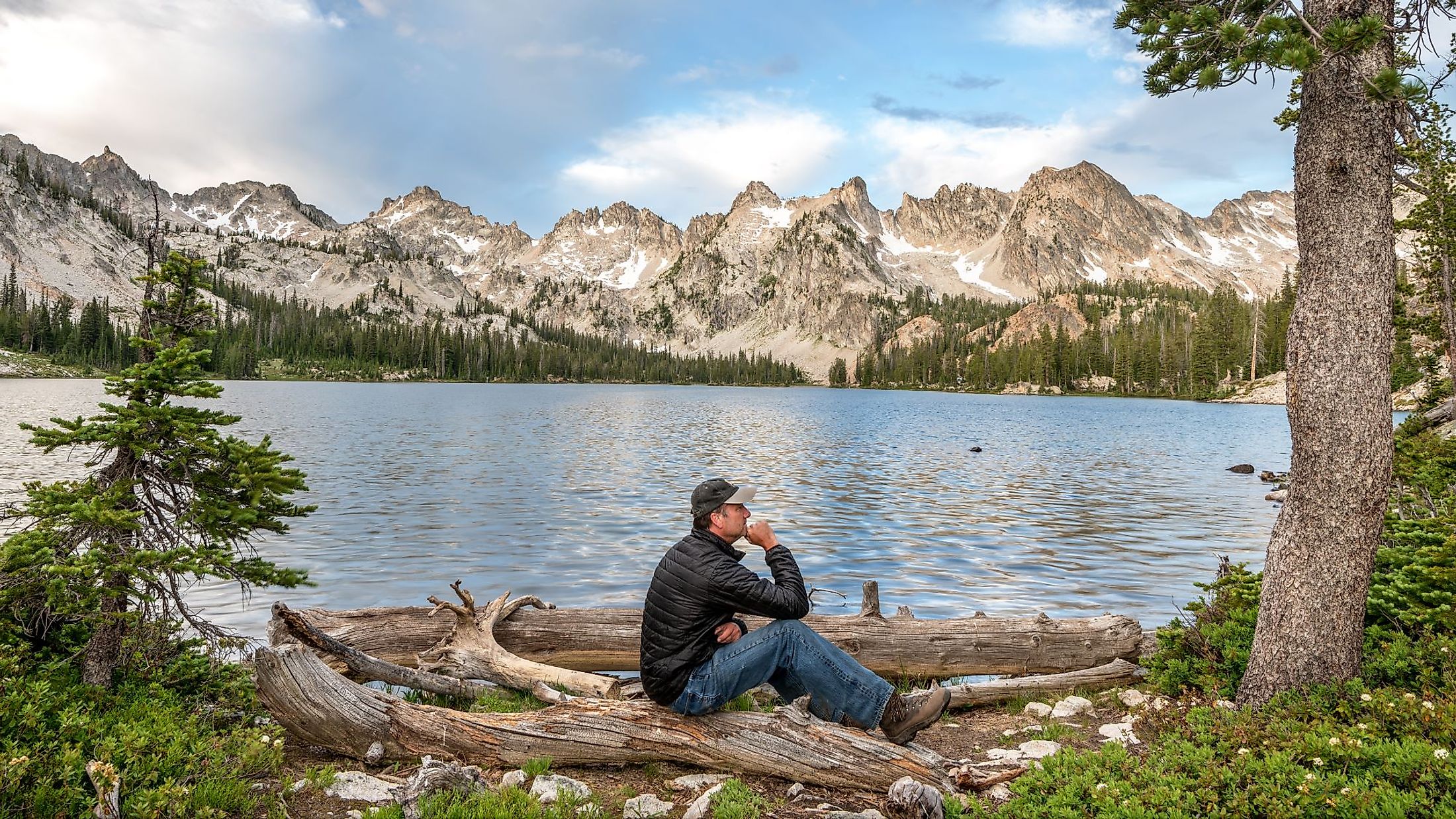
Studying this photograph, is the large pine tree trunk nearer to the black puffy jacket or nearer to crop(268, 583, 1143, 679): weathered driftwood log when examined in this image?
crop(268, 583, 1143, 679): weathered driftwood log

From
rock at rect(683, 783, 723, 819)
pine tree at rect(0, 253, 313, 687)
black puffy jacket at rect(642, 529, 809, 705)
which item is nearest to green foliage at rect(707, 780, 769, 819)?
rock at rect(683, 783, 723, 819)

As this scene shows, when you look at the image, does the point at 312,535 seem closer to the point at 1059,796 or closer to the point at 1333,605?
the point at 1059,796

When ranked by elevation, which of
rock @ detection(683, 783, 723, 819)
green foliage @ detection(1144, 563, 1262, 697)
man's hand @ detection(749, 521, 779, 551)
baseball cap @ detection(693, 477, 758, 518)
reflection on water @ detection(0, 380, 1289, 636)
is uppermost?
baseball cap @ detection(693, 477, 758, 518)

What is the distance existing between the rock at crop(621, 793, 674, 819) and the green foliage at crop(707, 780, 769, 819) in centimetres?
45

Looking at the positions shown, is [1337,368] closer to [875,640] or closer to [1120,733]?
[1120,733]

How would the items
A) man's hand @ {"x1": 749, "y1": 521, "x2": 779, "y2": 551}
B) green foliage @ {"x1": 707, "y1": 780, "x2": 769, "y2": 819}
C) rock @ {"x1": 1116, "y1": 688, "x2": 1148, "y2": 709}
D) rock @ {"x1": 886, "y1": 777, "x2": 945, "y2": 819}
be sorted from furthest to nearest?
rock @ {"x1": 1116, "y1": 688, "x2": 1148, "y2": 709}, man's hand @ {"x1": 749, "y1": 521, "x2": 779, "y2": 551}, green foliage @ {"x1": 707, "y1": 780, "x2": 769, "y2": 819}, rock @ {"x1": 886, "y1": 777, "x2": 945, "y2": 819}

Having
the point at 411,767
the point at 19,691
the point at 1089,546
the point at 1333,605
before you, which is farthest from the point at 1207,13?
the point at 1089,546

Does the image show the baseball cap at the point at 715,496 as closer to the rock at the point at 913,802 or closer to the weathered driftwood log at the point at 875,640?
the rock at the point at 913,802

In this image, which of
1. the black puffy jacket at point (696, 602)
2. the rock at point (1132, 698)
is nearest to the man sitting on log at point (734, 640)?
the black puffy jacket at point (696, 602)

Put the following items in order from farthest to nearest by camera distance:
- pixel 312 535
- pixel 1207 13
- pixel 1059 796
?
pixel 312 535 → pixel 1207 13 → pixel 1059 796

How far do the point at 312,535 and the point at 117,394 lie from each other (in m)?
18.3

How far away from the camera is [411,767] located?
8.03m

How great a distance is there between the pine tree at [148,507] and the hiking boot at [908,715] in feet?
22.0

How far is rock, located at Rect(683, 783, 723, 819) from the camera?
7168 millimetres
